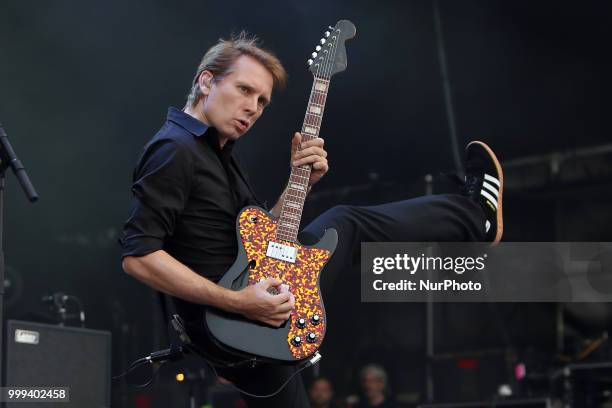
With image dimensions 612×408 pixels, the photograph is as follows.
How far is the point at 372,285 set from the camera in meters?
8.70

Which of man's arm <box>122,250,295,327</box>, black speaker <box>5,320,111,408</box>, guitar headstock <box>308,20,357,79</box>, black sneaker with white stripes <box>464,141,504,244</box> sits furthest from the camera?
black speaker <box>5,320,111,408</box>

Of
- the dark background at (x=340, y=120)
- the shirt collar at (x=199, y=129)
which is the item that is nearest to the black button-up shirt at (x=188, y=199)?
the shirt collar at (x=199, y=129)

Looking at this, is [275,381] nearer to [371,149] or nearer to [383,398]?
[383,398]

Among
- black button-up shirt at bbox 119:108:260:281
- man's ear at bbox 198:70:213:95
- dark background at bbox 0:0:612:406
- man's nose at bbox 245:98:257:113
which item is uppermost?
dark background at bbox 0:0:612:406

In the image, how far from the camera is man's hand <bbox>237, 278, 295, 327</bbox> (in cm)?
266

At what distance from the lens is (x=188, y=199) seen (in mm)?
2773

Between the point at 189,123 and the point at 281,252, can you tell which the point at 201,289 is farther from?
the point at 189,123

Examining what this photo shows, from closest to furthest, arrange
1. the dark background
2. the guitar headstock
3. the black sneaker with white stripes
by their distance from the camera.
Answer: the guitar headstock < the black sneaker with white stripes < the dark background

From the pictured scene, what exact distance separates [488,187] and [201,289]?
134 centimetres

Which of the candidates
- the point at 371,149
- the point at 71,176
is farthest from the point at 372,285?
the point at 71,176

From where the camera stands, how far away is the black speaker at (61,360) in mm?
4043

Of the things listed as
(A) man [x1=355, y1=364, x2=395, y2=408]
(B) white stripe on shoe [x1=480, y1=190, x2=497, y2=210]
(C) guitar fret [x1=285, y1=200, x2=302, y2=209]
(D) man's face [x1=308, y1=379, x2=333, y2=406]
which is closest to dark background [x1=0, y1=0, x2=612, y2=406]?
(D) man's face [x1=308, y1=379, x2=333, y2=406]

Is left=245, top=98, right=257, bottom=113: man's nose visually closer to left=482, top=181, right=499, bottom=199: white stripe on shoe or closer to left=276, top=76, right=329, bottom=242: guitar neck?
left=276, top=76, right=329, bottom=242: guitar neck

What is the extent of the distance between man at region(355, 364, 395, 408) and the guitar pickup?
5107mm
